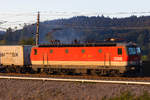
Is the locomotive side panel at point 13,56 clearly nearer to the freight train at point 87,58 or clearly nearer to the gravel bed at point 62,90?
the freight train at point 87,58

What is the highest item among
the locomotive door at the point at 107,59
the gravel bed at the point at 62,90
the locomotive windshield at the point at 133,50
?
the locomotive windshield at the point at 133,50

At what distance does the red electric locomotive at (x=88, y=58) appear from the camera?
26.8 meters

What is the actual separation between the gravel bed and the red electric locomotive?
7601 millimetres

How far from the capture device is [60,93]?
59.7 feet

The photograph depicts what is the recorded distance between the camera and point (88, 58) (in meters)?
28.2

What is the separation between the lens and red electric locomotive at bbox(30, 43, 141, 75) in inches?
1053

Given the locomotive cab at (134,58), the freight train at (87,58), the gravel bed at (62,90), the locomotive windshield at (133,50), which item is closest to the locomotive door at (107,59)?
the freight train at (87,58)

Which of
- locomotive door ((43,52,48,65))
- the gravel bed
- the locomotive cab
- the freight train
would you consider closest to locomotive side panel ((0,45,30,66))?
the freight train

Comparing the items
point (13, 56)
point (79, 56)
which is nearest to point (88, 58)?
point (79, 56)

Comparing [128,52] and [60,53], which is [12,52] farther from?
[128,52]

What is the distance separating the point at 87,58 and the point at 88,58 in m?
0.11

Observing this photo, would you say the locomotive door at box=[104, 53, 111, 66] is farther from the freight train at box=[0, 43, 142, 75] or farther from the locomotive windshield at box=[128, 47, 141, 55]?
the locomotive windshield at box=[128, 47, 141, 55]

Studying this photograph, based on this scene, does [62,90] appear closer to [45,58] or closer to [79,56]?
[79,56]

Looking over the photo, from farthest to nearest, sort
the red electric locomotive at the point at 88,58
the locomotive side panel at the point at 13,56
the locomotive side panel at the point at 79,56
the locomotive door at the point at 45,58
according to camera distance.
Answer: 1. the locomotive side panel at the point at 13,56
2. the locomotive door at the point at 45,58
3. the locomotive side panel at the point at 79,56
4. the red electric locomotive at the point at 88,58
